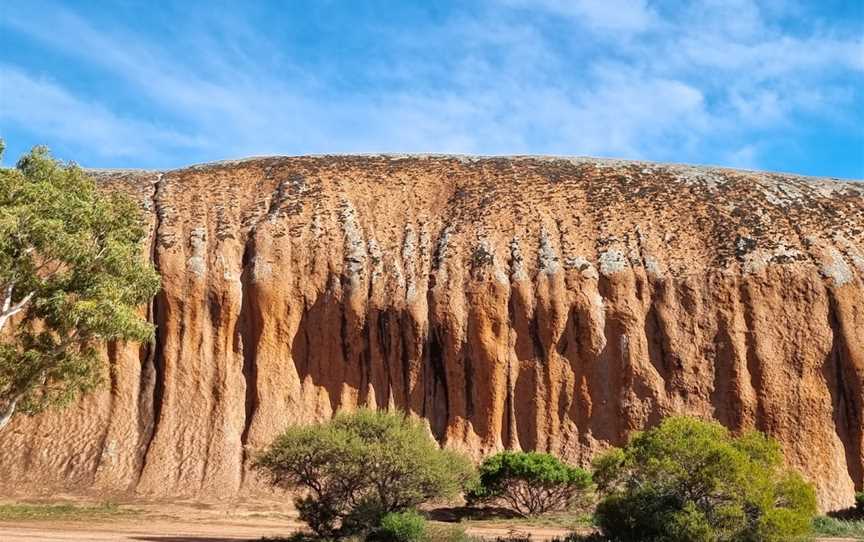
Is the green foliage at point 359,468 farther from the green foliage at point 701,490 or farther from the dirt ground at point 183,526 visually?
the green foliage at point 701,490

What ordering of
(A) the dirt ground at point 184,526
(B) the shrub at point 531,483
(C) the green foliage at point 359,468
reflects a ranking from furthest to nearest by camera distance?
(B) the shrub at point 531,483, (A) the dirt ground at point 184,526, (C) the green foliage at point 359,468

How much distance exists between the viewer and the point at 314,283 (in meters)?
38.5

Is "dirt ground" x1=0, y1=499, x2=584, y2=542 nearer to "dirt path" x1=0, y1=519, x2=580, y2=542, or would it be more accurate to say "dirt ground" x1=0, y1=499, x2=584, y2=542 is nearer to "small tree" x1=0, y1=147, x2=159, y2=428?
"dirt path" x1=0, y1=519, x2=580, y2=542

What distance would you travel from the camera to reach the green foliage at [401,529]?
19.8 meters

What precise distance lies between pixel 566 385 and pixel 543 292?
4209 mm

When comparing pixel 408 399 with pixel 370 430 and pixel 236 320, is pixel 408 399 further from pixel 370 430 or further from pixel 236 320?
pixel 370 430

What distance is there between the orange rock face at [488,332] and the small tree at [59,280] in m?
11.8

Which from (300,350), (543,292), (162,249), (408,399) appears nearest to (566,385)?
(543,292)

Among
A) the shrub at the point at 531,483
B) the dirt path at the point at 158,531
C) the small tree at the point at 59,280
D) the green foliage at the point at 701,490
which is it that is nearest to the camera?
the green foliage at the point at 701,490

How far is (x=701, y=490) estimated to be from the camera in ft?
60.1

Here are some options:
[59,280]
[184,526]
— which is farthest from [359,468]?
[59,280]

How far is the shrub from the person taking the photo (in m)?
29.7

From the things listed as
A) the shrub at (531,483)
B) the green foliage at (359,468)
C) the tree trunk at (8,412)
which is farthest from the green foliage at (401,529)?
the shrub at (531,483)

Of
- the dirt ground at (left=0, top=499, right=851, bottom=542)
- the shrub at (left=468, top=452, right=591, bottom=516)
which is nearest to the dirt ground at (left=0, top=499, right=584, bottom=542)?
the dirt ground at (left=0, top=499, right=851, bottom=542)
